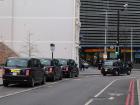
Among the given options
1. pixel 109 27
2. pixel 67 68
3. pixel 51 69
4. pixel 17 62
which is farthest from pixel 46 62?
pixel 109 27

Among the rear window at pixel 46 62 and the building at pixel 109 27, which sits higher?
the building at pixel 109 27

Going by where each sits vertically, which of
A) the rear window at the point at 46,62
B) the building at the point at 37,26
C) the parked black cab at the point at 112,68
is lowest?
the parked black cab at the point at 112,68

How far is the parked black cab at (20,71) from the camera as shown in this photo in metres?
26.6

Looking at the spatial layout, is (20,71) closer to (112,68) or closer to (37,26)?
(112,68)

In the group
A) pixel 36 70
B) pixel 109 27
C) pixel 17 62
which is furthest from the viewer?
pixel 109 27

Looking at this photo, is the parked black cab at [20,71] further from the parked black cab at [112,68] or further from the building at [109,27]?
the building at [109,27]

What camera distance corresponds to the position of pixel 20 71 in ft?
87.4

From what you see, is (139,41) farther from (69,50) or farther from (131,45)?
(69,50)

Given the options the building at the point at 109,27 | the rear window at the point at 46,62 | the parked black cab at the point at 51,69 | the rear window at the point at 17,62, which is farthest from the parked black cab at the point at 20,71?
the building at the point at 109,27

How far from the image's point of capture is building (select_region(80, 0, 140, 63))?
332 ft

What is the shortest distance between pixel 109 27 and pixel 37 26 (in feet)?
126

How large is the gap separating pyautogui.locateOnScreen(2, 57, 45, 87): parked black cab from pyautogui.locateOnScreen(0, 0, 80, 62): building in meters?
47.3

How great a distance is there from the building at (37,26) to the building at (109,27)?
1948 centimetres

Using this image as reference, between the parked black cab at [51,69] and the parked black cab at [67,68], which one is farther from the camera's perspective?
the parked black cab at [67,68]
